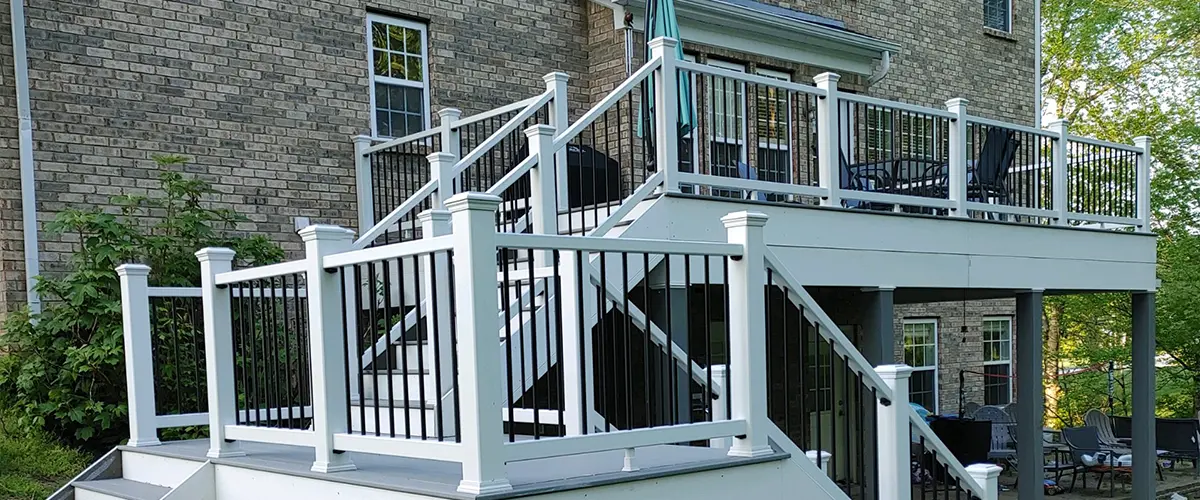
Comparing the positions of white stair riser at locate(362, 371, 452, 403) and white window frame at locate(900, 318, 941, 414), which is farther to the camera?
white window frame at locate(900, 318, 941, 414)

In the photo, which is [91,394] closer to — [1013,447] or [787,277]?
[787,277]

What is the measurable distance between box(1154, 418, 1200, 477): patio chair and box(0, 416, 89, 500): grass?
11060mm

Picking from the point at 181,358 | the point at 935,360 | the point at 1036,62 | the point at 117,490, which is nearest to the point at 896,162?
the point at 181,358

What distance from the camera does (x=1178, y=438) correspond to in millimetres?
12273

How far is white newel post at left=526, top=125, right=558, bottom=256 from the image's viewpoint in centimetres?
597

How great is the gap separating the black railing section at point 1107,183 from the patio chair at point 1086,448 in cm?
301

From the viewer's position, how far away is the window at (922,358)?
14.4 metres

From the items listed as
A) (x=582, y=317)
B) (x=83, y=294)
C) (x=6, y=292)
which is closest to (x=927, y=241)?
(x=582, y=317)

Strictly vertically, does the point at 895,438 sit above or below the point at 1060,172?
below

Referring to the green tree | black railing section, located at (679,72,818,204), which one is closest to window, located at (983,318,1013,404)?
the green tree

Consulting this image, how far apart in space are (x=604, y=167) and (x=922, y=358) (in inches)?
288

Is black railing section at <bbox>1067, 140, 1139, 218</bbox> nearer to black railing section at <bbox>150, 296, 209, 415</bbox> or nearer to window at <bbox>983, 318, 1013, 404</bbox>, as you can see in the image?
window at <bbox>983, 318, 1013, 404</bbox>

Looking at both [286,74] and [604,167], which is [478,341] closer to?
[604,167]

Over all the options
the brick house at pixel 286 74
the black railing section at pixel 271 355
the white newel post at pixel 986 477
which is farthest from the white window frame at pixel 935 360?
the black railing section at pixel 271 355
